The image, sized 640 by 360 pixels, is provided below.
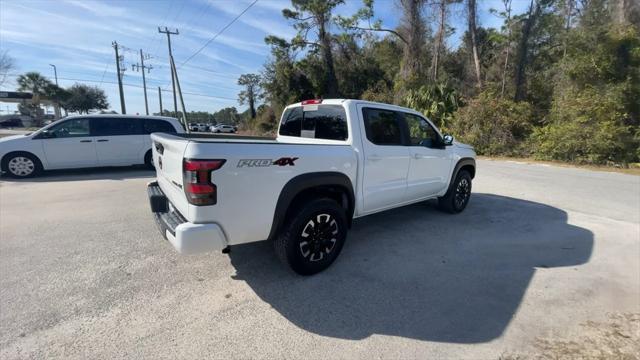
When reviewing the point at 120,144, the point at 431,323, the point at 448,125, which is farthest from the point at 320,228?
the point at 448,125

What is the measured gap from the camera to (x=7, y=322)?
2.45m

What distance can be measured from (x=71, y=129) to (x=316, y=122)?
300 inches

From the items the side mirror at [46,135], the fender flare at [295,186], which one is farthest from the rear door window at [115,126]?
the fender flare at [295,186]

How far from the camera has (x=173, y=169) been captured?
2.83 meters

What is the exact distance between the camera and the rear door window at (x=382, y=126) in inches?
147

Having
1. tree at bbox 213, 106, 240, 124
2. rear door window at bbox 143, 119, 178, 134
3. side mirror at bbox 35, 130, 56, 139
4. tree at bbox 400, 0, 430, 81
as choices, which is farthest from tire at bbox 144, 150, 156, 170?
tree at bbox 213, 106, 240, 124

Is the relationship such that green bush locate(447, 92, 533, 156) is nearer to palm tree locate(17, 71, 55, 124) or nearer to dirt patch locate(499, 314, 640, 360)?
dirt patch locate(499, 314, 640, 360)

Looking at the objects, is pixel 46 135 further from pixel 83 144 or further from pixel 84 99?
pixel 84 99

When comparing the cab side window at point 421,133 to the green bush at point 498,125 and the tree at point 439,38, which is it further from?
the tree at point 439,38

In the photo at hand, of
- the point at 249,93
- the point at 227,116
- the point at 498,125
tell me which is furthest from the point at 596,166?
the point at 227,116

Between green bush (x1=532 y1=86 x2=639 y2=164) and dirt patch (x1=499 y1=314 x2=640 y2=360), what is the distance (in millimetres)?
12358

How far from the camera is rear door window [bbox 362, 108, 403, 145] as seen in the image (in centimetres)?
374

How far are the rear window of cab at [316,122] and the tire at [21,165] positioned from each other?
7365 mm

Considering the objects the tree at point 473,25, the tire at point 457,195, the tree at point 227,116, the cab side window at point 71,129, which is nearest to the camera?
the tire at point 457,195
